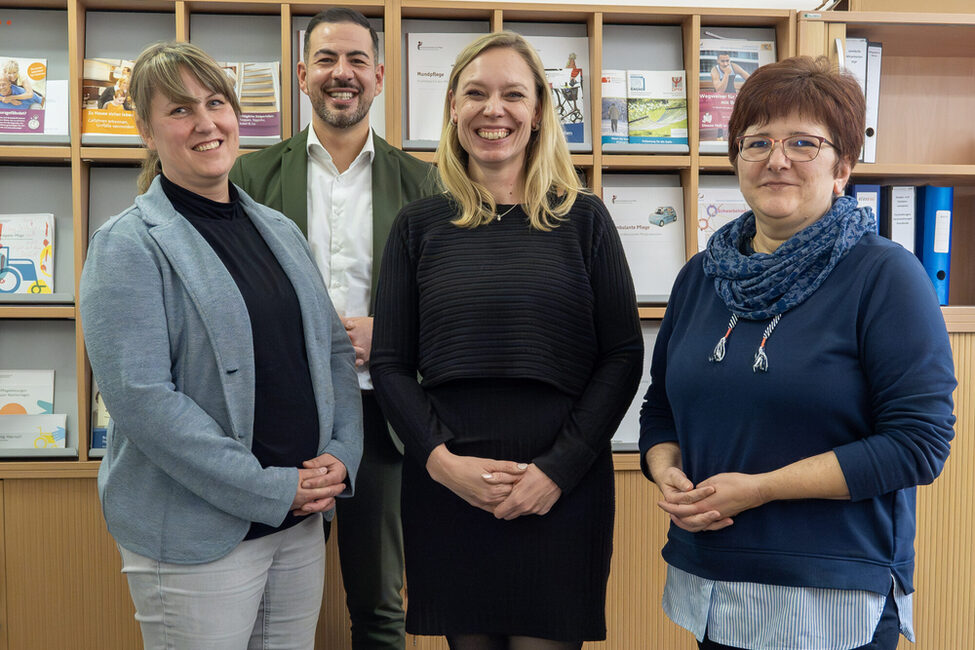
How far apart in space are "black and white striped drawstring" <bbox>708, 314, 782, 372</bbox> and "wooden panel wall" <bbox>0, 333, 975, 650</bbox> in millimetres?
1364

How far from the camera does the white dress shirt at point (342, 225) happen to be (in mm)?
2023

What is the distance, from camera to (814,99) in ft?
3.97

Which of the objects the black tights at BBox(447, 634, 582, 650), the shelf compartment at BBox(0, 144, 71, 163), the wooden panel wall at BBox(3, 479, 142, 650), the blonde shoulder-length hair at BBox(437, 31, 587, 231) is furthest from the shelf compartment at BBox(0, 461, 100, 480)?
the blonde shoulder-length hair at BBox(437, 31, 587, 231)

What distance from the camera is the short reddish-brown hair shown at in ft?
3.98

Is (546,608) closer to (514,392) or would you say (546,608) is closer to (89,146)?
(514,392)

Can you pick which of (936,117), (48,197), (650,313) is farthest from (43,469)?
(936,117)

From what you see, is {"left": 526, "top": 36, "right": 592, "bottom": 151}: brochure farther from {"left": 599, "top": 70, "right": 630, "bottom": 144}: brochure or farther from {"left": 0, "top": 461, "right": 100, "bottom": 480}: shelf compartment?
{"left": 0, "top": 461, "right": 100, "bottom": 480}: shelf compartment

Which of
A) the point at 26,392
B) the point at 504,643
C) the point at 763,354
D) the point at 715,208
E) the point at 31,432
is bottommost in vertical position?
the point at 504,643

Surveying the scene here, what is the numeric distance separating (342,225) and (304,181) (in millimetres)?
157

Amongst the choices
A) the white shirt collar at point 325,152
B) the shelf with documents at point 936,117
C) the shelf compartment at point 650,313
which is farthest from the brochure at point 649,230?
the white shirt collar at point 325,152

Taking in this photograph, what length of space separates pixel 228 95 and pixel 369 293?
65 centimetres

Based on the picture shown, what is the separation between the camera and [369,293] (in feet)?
6.65

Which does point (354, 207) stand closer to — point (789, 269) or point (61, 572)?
point (789, 269)

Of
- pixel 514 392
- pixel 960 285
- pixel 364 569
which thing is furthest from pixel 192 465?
pixel 960 285
